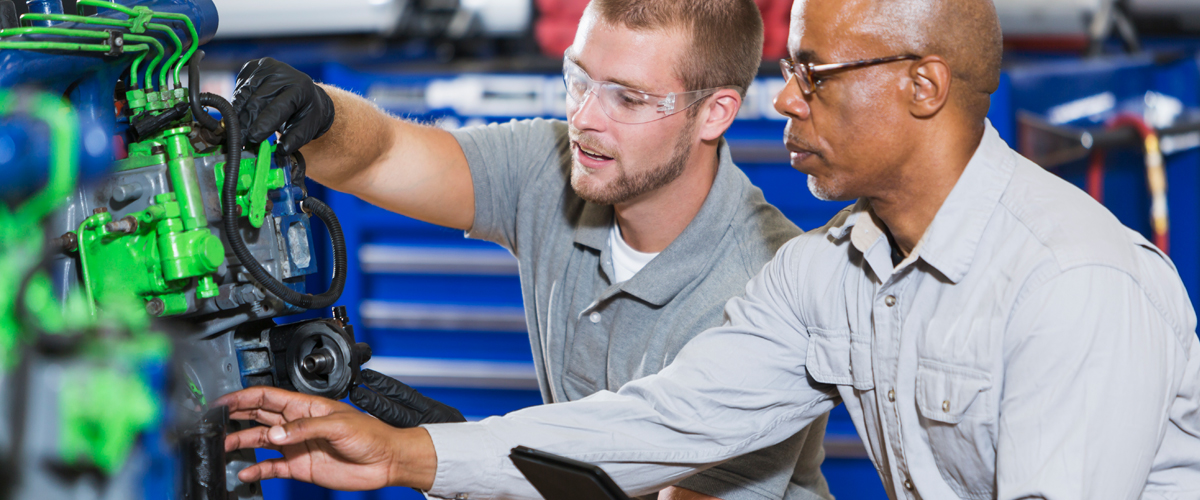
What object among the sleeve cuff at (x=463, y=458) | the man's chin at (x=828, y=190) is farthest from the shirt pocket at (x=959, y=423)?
the sleeve cuff at (x=463, y=458)

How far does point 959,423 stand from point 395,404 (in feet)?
2.21

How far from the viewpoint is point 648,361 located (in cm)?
145

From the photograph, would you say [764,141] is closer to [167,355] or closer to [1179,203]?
[1179,203]

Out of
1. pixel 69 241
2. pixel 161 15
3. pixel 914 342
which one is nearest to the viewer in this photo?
pixel 69 241

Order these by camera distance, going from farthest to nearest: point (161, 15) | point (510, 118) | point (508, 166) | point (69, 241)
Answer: point (510, 118) < point (508, 166) < point (161, 15) < point (69, 241)

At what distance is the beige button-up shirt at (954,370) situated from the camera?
3.04ft

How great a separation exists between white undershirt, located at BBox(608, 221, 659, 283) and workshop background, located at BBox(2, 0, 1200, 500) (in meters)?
0.88

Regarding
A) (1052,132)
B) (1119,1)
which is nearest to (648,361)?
(1052,132)

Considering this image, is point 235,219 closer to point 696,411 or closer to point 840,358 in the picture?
point 696,411

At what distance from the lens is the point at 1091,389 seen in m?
0.92

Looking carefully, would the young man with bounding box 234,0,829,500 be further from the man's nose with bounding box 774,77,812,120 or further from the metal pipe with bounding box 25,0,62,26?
the metal pipe with bounding box 25,0,62,26

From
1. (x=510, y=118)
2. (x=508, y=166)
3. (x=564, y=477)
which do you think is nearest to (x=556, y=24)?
(x=510, y=118)

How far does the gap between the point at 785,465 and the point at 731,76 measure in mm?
642

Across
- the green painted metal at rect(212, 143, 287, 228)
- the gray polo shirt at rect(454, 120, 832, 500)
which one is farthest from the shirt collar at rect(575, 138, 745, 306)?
the green painted metal at rect(212, 143, 287, 228)
